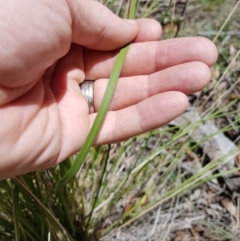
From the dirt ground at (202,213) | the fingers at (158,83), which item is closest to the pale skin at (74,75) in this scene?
the fingers at (158,83)

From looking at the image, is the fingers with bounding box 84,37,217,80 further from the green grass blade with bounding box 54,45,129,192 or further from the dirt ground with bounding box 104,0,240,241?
the dirt ground with bounding box 104,0,240,241

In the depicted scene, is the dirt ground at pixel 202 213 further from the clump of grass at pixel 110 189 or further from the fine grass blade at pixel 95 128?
the fine grass blade at pixel 95 128

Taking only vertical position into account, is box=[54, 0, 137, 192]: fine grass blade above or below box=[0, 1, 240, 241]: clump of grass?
above

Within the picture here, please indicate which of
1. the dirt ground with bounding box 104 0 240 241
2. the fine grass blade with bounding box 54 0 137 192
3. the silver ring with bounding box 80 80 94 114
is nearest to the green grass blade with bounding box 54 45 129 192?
the fine grass blade with bounding box 54 0 137 192

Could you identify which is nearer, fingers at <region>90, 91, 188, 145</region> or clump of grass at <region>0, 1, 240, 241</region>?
fingers at <region>90, 91, 188, 145</region>

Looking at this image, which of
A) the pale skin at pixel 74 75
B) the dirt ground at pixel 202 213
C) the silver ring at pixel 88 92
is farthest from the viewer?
the dirt ground at pixel 202 213

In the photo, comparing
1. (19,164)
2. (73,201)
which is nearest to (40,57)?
(19,164)
